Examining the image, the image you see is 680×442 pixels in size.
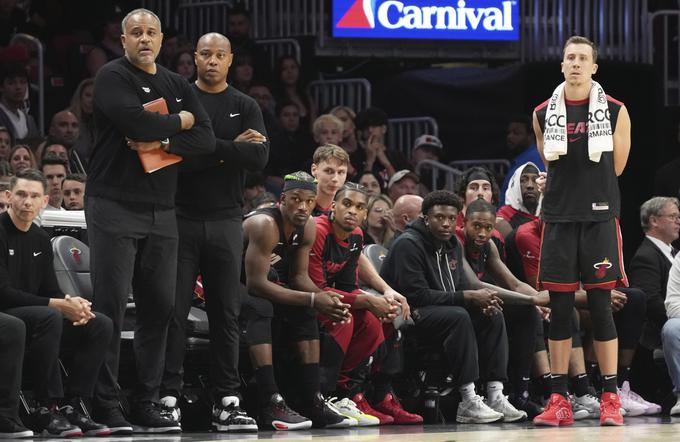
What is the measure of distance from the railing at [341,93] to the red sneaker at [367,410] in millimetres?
5196

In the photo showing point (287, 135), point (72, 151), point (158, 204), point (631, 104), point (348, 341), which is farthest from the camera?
point (631, 104)

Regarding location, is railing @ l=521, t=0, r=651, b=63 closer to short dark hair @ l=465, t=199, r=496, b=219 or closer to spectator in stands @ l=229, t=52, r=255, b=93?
spectator in stands @ l=229, t=52, r=255, b=93

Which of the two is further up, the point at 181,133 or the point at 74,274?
the point at 181,133

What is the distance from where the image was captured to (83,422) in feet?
19.2

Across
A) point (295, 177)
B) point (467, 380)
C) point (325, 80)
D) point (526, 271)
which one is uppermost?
Result: point (325, 80)

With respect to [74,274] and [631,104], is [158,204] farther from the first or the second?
[631,104]

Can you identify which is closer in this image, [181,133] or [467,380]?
[181,133]

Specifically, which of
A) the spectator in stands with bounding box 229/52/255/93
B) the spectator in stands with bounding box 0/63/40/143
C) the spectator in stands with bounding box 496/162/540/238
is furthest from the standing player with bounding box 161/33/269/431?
the spectator in stands with bounding box 229/52/255/93

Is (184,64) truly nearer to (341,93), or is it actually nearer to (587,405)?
(341,93)

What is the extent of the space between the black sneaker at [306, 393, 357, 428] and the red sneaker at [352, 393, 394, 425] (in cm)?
37

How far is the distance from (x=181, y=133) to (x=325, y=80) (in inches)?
251

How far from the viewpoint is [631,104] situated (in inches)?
483

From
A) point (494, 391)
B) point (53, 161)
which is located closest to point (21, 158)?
point (53, 161)

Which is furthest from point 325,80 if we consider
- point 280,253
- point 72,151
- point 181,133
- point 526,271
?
point 181,133
